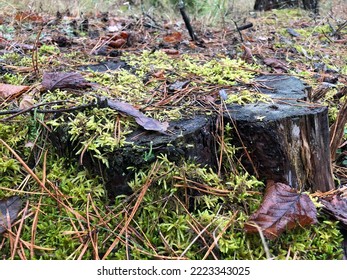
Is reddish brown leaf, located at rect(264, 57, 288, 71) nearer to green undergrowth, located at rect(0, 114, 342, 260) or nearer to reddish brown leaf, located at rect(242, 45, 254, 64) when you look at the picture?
reddish brown leaf, located at rect(242, 45, 254, 64)

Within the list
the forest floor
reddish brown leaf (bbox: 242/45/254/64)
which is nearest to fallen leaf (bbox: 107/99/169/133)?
the forest floor

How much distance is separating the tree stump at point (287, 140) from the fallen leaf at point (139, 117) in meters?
0.34

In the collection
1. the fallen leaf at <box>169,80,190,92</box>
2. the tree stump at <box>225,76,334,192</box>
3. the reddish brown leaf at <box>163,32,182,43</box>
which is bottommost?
the tree stump at <box>225,76,334,192</box>

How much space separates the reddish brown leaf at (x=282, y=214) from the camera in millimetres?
1413

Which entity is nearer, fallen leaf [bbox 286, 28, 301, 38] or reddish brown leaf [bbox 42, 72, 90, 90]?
reddish brown leaf [bbox 42, 72, 90, 90]

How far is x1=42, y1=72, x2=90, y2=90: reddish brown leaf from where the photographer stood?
1.87m

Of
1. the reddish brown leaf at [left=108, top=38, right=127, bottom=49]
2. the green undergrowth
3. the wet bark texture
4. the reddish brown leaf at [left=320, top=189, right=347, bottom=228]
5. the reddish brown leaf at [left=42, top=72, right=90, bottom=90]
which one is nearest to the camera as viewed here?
the green undergrowth

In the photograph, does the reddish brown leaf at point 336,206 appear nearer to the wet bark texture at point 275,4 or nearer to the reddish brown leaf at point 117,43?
the reddish brown leaf at point 117,43

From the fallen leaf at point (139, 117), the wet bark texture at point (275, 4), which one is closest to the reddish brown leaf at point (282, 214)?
the fallen leaf at point (139, 117)

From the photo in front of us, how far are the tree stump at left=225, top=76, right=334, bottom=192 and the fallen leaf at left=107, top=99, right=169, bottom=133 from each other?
341 mm

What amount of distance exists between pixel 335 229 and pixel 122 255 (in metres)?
0.89
